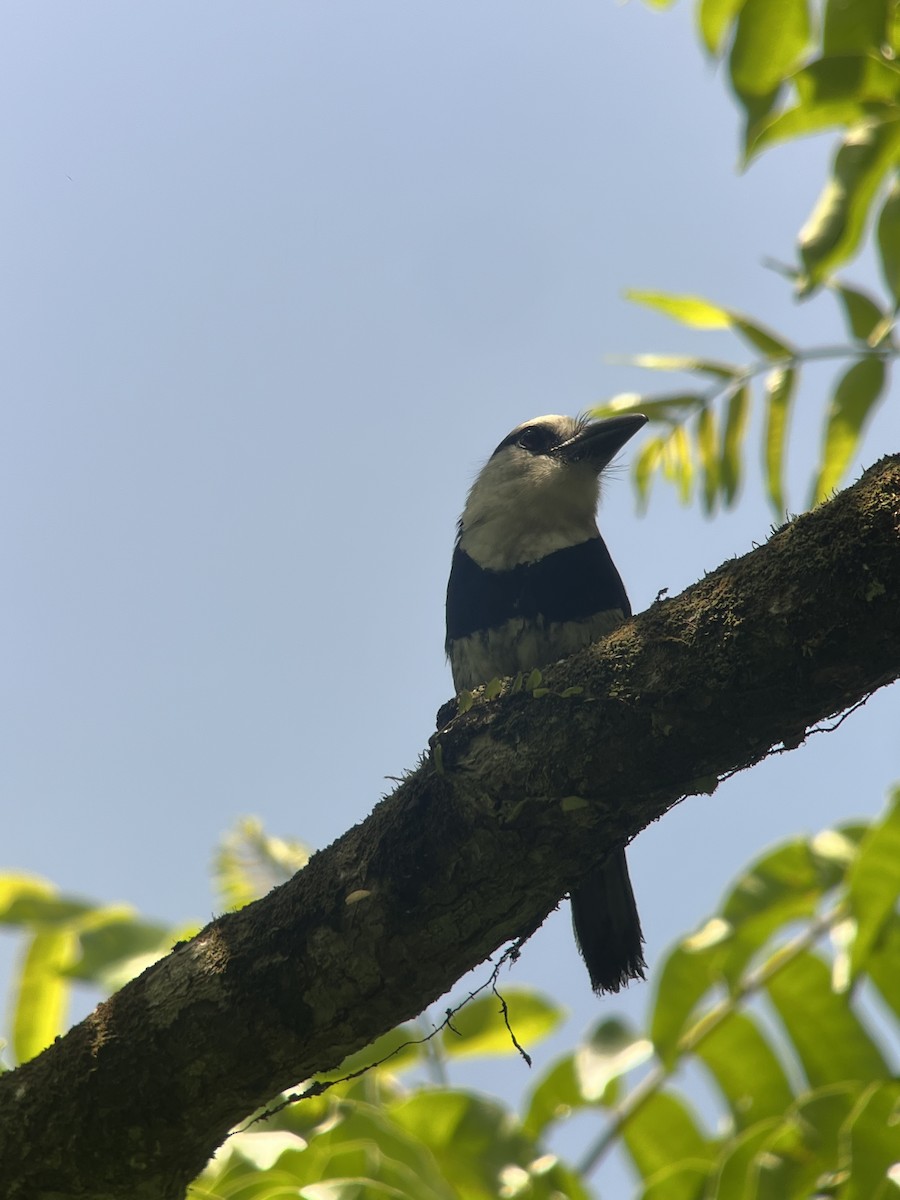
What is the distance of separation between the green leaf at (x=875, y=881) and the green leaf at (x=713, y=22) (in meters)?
1.98

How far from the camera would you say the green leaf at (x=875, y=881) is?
226 cm

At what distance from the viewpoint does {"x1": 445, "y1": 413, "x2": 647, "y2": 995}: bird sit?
3.33 m

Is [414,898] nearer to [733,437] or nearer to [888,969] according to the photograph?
[888,969]

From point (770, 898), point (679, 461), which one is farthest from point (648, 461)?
point (770, 898)

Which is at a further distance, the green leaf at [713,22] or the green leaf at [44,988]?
the green leaf at [713,22]

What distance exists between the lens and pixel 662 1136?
2453mm

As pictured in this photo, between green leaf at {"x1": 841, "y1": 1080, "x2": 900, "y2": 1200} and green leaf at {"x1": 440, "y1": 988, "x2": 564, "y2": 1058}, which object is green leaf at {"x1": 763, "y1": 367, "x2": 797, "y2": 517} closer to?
green leaf at {"x1": 440, "y1": 988, "x2": 564, "y2": 1058}

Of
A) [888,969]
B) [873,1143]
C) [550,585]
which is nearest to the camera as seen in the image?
[873,1143]

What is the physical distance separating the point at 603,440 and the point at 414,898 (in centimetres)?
247

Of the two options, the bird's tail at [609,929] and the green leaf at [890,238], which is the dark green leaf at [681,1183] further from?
the green leaf at [890,238]

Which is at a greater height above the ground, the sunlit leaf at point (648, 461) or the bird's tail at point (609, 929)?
the sunlit leaf at point (648, 461)

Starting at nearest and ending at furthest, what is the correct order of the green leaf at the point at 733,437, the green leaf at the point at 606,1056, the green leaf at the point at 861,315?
the green leaf at the point at 606,1056 < the green leaf at the point at 861,315 < the green leaf at the point at 733,437

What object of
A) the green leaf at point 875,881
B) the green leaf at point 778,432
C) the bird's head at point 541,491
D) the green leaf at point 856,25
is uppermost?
the bird's head at point 541,491

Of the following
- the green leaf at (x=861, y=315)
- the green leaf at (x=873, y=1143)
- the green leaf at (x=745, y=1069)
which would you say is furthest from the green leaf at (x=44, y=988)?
the green leaf at (x=861, y=315)
